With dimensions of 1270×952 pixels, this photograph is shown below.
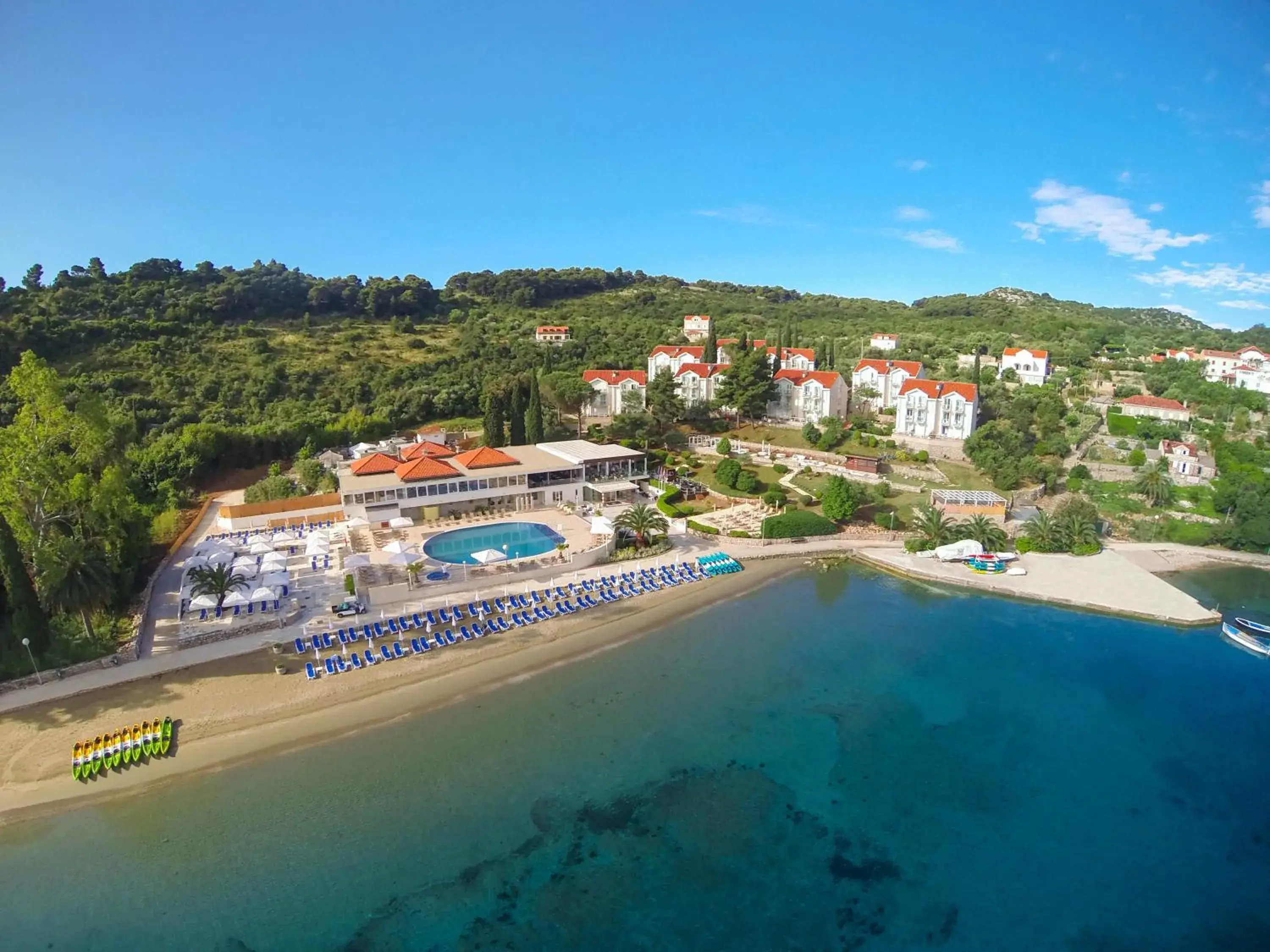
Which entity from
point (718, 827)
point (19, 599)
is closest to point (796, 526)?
point (718, 827)

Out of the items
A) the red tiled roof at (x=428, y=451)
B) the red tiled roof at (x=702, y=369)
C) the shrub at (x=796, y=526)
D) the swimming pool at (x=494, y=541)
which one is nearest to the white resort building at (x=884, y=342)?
the red tiled roof at (x=702, y=369)

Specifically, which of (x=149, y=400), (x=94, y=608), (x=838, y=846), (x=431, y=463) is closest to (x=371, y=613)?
(x=94, y=608)

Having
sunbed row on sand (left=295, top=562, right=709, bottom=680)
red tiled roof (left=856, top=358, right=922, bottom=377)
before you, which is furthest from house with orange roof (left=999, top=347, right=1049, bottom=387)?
sunbed row on sand (left=295, top=562, right=709, bottom=680)

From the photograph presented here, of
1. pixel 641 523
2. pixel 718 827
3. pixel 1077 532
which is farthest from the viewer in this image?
pixel 1077 532

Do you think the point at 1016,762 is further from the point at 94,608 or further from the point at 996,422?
the point at 996,422

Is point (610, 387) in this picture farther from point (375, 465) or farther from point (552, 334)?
point (375, 465)

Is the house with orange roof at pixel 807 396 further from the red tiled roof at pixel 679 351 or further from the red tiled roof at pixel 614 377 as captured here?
the red tiled roof at pixel 614 377
